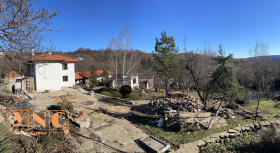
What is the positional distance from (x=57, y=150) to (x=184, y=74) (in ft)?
46.8

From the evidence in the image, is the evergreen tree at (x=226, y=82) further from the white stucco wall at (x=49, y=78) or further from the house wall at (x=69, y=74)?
the house wall at (x=69, y=74)

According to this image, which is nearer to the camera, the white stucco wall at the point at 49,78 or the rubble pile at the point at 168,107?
the rubble pile at the point at 168,107

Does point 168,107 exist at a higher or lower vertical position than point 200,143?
higher

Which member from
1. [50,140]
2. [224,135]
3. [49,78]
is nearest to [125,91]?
[49,78]

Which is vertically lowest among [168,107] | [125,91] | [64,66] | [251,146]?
[251,146]

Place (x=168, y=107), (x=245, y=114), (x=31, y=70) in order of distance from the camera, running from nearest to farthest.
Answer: (x=168, y=107), (x=245, y=114), (x=31, y=70)

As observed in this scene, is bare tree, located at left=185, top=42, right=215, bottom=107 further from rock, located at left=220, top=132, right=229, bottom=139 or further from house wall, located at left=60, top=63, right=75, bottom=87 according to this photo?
house wall, located at left=60, top=63, right=75, bottom=87

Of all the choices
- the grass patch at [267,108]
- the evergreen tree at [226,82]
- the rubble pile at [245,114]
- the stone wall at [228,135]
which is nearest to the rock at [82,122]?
the stone wall at [228,135]

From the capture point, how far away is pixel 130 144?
5539 mm

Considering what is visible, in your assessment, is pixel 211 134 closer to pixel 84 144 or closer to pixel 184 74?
pixel 84 144

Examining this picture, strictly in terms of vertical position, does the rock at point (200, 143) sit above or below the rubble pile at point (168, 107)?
below

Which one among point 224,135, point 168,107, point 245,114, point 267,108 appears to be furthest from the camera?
point 267,108

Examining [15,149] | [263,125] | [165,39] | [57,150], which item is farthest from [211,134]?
[165,39]

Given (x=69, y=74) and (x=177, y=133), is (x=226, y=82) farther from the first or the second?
(x=69, y=74)
